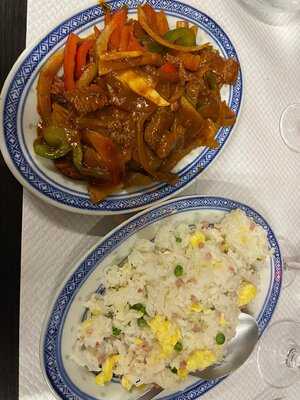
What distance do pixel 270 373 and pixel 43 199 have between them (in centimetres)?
106

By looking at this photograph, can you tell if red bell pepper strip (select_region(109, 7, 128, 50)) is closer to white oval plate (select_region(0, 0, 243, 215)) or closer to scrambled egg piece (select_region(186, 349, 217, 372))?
white oval plate (select_region(0, 0, 243, 215))

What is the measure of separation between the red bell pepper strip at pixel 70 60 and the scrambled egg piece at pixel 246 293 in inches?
32.2

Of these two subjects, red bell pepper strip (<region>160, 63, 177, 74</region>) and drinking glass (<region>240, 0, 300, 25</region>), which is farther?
drinking glass (<region>240, 0, 300, 25</region>)

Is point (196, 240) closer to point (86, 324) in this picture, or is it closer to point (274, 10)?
point (86, 324)

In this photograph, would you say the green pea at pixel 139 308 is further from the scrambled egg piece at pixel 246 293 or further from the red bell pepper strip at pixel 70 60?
the red bell pepper strip at pixel 70 60

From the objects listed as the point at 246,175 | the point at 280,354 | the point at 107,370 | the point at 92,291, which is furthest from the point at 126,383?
the point at 246,175

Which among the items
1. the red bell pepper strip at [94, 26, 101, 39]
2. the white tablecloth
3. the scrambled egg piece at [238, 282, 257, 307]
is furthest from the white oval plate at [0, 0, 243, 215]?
the scrambled egg piece at [238, 282, 257, 307]

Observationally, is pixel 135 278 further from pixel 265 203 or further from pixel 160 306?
pixel 265 203

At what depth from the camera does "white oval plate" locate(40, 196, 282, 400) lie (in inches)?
54.8

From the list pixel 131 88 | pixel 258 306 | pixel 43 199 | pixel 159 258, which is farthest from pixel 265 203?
pixel 43 199

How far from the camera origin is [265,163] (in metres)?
1.82

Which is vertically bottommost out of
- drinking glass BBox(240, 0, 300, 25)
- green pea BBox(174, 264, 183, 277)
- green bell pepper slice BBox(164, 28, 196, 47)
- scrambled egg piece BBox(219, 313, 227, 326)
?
scrambled egg piece BBox(219, 313, 227, 326)

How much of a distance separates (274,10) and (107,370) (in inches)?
54.5

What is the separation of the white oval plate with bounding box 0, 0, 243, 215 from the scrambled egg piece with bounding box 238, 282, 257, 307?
0.38 meters
